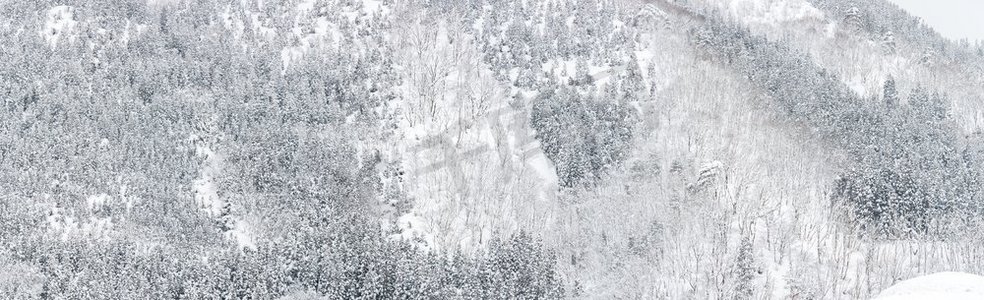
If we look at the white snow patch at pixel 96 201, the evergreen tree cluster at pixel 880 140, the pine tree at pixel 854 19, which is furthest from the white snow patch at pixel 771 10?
the white snow patch at pixel 96 201

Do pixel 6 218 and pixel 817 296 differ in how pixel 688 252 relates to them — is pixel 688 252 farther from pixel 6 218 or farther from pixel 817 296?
pixel 6 218

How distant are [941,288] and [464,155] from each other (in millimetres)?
100450

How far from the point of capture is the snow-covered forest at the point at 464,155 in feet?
309

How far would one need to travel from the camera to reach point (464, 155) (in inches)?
4606

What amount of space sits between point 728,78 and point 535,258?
5302 cm

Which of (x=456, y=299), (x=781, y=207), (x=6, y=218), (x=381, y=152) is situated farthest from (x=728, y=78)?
(x=6, y=218)

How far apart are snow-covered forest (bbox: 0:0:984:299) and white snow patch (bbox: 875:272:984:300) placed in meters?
72.1

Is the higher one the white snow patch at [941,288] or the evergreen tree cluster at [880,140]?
the white snow patch at [941,288]

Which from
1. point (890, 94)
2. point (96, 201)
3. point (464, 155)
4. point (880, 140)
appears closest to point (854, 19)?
point (890, 94)

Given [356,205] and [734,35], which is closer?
[356,205]

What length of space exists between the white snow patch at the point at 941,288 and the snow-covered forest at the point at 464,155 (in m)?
72.1

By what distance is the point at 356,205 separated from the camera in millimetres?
107062

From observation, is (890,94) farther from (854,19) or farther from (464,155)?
(464,155)

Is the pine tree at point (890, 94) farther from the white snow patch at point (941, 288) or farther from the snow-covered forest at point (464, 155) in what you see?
the white snow patch at point (941, 288)
